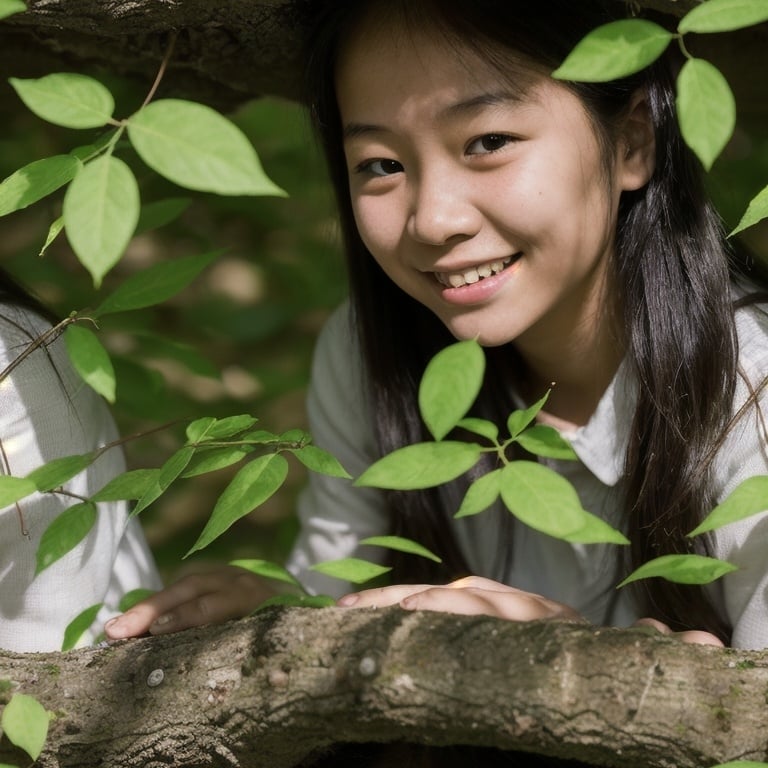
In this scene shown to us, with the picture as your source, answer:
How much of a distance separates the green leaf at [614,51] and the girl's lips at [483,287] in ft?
1.62

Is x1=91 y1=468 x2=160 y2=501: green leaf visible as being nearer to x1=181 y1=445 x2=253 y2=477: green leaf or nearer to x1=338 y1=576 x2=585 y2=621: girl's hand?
x1=181 y1=445 x2=253 y2=477: green leaf

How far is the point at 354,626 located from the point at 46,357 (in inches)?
25.6

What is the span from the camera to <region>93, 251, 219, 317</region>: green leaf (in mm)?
1129

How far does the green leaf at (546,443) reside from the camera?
1014 mm

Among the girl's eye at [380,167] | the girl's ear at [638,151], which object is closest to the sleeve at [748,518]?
the girl's ear at [638,151]

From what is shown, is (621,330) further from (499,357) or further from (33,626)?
(33,626)

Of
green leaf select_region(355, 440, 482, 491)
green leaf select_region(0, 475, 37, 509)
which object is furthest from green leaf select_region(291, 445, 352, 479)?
green leaf select_region(0, 475, 37, 509)

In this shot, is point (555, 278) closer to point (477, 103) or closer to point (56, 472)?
point (477, 103)

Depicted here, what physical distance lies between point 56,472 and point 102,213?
41 cm

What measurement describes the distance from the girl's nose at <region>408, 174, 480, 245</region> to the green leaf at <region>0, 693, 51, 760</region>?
65 centimetres

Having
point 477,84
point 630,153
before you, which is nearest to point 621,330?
point 630,153

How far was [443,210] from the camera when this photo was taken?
1298 millimetres

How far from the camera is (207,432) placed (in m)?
1.10

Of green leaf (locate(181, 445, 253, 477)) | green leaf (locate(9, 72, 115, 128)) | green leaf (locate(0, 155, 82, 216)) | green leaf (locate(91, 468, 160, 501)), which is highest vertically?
green leaf (locate(9, 72, 115, 128))
